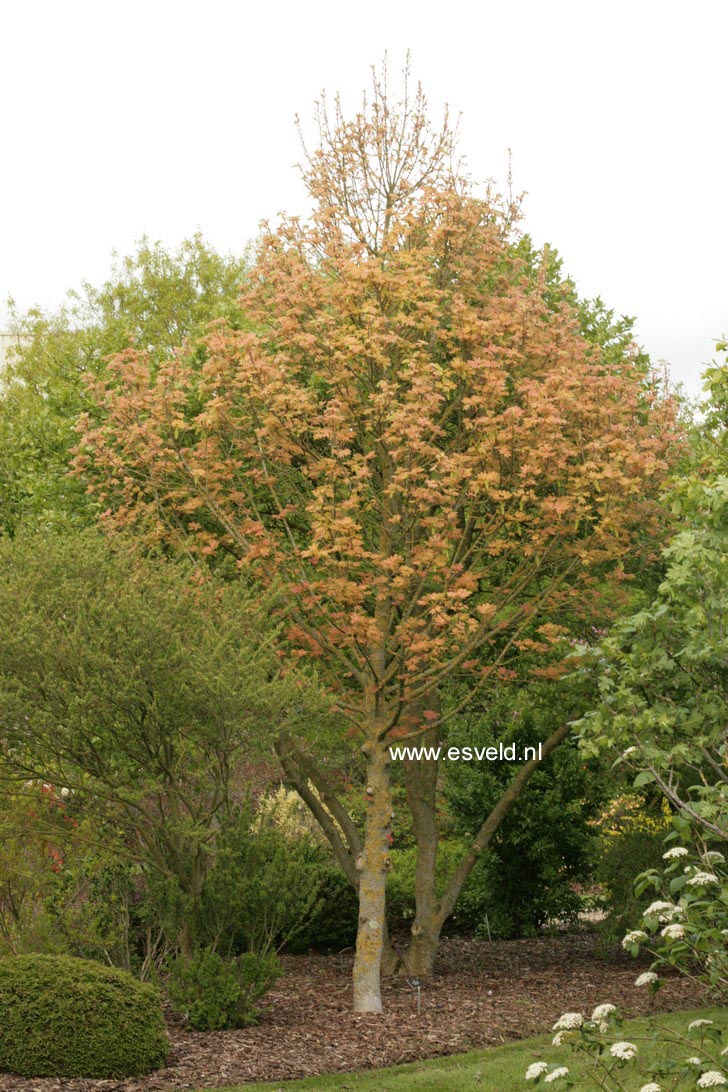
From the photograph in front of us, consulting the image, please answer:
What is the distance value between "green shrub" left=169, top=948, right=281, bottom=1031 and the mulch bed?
138 mm

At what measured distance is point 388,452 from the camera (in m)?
9.06

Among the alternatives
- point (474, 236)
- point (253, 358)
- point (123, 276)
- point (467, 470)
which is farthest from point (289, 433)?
point (123, 276)

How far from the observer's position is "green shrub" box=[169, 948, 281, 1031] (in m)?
8.51

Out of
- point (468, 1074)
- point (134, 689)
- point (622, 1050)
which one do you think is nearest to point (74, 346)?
point (134, 689)

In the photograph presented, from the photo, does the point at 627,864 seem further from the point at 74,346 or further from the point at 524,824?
the point at 74,346

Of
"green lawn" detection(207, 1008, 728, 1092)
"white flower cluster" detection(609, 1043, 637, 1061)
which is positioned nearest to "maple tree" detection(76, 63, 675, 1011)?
"green lawn" detection(207, 1008, 728, 1092)

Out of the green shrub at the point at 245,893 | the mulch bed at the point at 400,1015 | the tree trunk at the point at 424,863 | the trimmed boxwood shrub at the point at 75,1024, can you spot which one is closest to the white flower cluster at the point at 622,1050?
the mulch bed at the point at 400,1015

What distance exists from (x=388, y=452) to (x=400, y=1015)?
453 centimetres

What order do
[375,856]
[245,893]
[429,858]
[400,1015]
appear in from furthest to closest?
[429,858], [375,856], [400,1015], [245,893]

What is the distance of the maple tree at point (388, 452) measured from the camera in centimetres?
887

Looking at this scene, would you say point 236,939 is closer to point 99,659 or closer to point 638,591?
point 99,659

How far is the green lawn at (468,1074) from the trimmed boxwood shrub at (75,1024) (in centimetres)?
78

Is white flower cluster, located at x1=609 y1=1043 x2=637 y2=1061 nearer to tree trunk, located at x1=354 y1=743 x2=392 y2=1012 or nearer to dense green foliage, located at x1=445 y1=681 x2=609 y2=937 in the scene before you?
tree trunk, located at x1=354 y1=743 x2=392 y2=1012

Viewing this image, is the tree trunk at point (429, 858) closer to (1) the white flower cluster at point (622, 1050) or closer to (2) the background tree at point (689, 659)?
(2) the background tree at point (689, 659)
